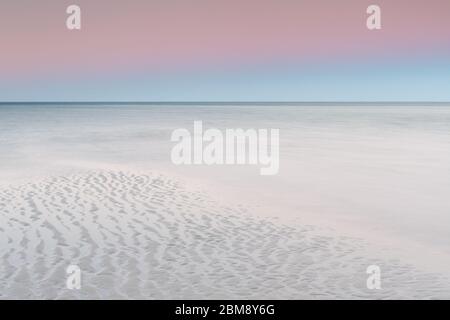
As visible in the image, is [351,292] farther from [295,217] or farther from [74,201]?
[74,201]

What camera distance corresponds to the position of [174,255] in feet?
18.0

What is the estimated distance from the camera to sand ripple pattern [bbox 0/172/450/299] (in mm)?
4586

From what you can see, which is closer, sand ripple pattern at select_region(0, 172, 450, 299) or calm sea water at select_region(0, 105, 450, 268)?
sand ripple pattern at select_region(0, 172, 450, 299)

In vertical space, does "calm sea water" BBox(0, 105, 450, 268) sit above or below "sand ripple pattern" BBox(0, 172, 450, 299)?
above

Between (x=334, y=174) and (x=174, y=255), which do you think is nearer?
(x=174, y=255)

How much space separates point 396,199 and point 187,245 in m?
3.88

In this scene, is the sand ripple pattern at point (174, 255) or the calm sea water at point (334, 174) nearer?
the sand ripple pattern at point (174, 255)

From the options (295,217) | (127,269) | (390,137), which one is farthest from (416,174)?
(390,137)

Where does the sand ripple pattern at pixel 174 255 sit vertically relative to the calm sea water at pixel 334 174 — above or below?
below

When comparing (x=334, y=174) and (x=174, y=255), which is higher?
(x=334, y=174)

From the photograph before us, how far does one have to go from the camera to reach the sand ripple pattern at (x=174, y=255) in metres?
4.59

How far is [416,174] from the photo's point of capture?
10648 millimetres
